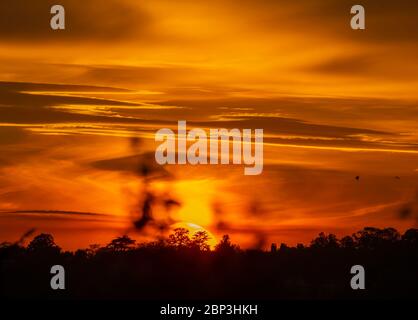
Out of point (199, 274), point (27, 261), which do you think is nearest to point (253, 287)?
point (199, 274)

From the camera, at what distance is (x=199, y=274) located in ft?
350

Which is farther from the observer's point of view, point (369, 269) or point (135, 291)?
point (369, 269)

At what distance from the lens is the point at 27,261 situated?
11369cm
